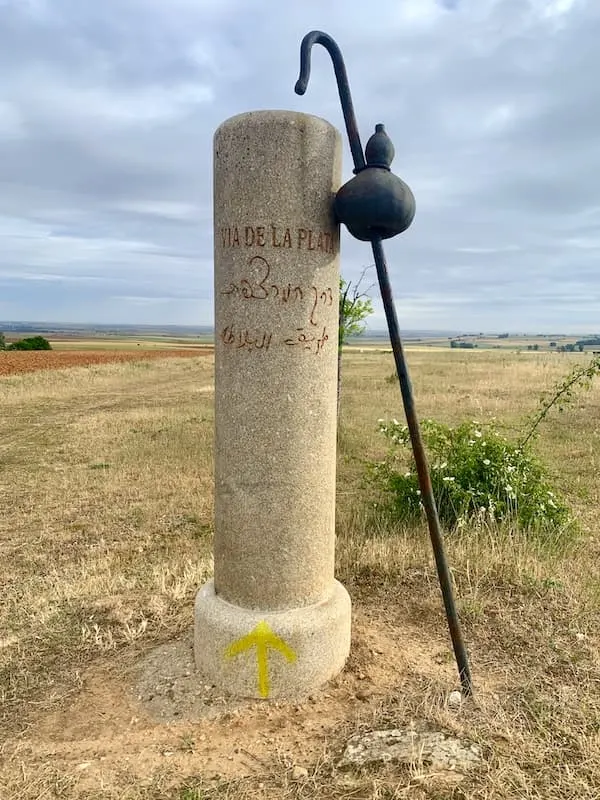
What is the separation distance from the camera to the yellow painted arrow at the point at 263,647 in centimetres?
324

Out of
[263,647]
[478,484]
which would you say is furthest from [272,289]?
[478,484]

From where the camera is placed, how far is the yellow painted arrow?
324cm

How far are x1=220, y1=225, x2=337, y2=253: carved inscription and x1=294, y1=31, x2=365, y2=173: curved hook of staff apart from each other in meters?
0.41

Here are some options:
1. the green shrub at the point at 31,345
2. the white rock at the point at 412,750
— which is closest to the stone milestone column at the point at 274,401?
the white rock at the point at 412,750

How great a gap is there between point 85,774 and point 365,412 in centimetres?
1382

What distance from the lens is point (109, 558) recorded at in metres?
5.99

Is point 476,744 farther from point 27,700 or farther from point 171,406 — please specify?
point 171,406

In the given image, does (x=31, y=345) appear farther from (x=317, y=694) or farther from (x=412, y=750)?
(x=412, y=750)

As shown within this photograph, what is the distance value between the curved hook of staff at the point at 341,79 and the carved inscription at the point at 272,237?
0.41m

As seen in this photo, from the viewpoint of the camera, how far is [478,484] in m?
6.28

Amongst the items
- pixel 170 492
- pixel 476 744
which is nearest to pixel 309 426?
pixel 476 744

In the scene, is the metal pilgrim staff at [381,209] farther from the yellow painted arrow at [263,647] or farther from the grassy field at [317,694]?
the yellow painted arrow at [263,647]

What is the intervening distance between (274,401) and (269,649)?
1278 mm

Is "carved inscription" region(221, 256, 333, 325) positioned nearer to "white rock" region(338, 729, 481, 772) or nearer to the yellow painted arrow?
the yellow painted arrow
